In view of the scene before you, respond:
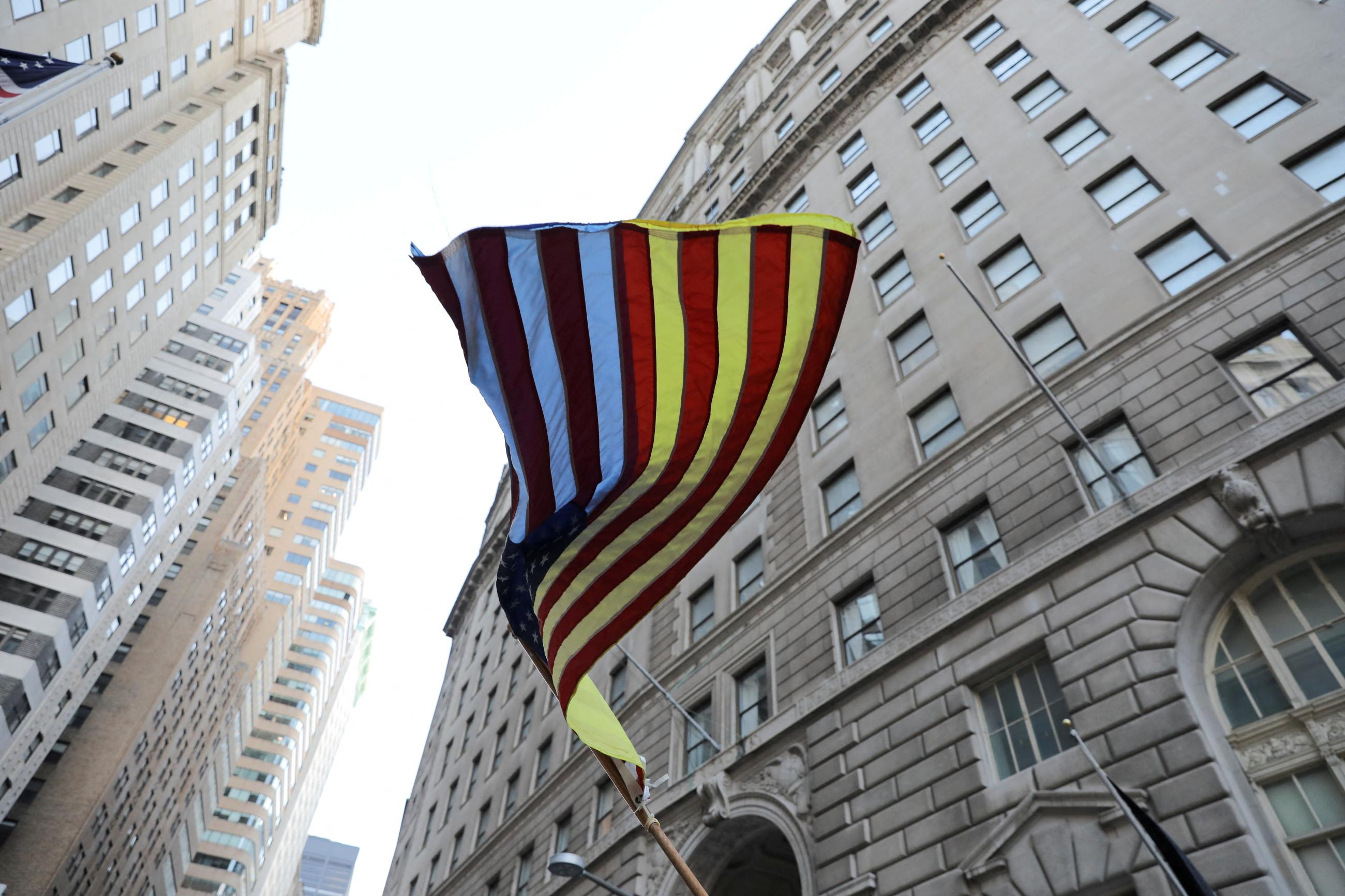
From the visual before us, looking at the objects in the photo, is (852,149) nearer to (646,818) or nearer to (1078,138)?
(1078,138)

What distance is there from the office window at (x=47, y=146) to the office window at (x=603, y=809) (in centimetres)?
3669

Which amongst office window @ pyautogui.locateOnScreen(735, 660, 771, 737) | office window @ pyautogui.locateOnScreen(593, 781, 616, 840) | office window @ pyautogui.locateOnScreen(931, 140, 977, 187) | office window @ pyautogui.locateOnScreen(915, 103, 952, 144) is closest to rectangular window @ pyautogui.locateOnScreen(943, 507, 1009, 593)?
office window @ pyautogui.locateOnScreen(735, 660, 771, 737)

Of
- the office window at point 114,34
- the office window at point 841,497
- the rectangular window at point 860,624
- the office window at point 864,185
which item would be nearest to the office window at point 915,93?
the office window at point 864,185

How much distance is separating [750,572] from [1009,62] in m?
17.3

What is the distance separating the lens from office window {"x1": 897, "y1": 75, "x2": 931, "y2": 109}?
3120 cm

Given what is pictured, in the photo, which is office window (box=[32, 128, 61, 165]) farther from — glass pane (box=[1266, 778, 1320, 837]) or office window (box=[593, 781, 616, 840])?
glass pane (box=[1266, 778, 1320, 837])

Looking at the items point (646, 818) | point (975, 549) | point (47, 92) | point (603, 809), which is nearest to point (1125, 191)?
point (975, 549)

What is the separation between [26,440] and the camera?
137 feet

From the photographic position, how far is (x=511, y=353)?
11.7m

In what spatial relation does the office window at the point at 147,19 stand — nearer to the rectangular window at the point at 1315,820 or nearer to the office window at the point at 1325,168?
the office window at the point at 1325,168

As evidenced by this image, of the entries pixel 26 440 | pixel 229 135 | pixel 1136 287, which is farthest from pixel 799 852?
pixel 229 135

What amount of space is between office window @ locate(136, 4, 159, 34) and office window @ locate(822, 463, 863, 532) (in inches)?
1603

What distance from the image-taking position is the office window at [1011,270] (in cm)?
2039

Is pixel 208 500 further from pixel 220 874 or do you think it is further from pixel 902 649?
pixel 902 649
